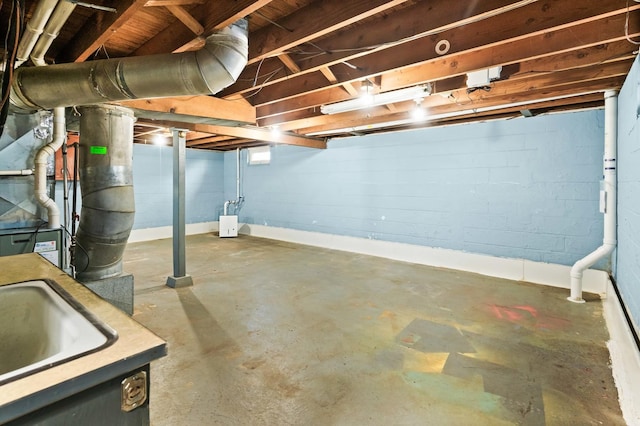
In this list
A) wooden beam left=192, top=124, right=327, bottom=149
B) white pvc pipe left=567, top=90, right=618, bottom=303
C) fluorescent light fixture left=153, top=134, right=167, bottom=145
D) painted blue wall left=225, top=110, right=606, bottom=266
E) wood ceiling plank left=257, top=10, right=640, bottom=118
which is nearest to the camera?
wood ceiling plank left=257, top=10, right=640, bottom=118

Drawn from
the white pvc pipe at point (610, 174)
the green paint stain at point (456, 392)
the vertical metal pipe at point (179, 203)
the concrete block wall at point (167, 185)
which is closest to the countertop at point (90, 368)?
the green paint stain at point (456, 392)

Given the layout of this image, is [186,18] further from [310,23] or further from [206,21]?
[310,23]

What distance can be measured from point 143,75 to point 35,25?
19.3 inches

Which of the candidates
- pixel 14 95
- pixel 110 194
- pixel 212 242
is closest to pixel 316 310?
pixel 110 194

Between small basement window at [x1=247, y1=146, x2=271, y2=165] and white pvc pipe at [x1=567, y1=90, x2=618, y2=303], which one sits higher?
small basement window at [x1=247, y1=146, x2=271, y2=165]

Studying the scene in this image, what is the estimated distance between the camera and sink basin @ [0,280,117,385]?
845 mm

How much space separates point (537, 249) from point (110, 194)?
469cm

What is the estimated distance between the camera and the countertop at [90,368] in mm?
543

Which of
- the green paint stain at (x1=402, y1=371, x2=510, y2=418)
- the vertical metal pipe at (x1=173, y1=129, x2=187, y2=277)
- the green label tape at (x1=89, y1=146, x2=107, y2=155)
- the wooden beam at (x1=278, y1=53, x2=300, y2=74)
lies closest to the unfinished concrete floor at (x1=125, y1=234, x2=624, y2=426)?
Answer: the green paint stain at (x1=402, y1=371, x2=510, y2=418)

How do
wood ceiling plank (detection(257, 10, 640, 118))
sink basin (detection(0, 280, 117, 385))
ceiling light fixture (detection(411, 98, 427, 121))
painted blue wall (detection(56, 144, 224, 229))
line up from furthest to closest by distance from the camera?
Result: painted blue wall (detection(56, 144, 224, 229)) → ceiling light fixture (detection(411, 98, 427, 121)) → wood ceiling plank (detection(257, 10, 640, 118)) → sink basin (detection(0, 280, 117, 385))

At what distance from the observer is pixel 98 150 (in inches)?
106

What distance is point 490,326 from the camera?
8.94ft

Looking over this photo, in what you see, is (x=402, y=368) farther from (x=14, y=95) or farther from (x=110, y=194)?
(x=14, y=95)

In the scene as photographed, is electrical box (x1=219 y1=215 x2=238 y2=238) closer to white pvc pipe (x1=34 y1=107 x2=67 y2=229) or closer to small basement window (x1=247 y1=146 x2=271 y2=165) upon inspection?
small basement window (x1=247 y1=146 x2=271 y2=165)
